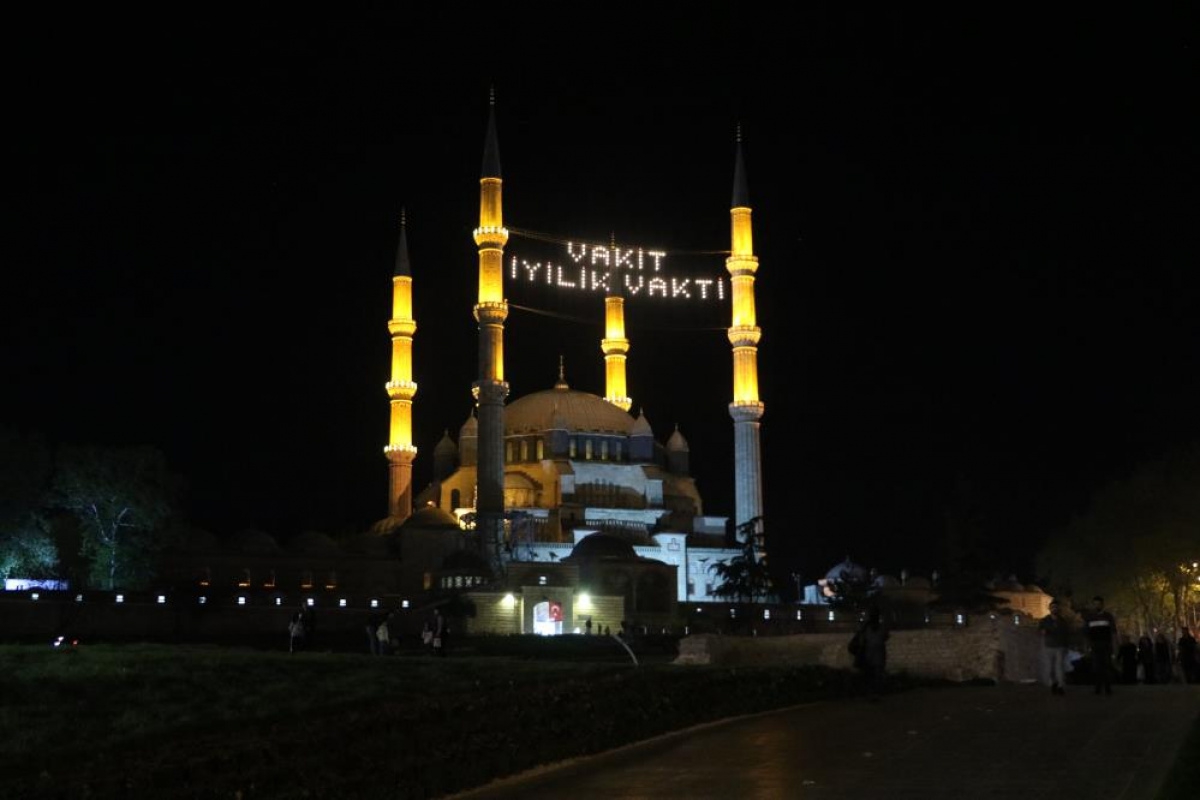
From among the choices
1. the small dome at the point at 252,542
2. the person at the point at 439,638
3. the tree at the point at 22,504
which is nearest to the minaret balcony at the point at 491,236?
the small dome at the point at 252,542

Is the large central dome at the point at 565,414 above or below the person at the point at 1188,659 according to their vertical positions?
above

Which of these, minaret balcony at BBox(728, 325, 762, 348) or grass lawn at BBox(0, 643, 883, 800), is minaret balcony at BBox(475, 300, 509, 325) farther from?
grass lawn at BBox(0, 643, 883, 800)

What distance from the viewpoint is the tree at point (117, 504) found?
156 feet

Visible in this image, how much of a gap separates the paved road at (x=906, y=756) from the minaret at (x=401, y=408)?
5077 cm

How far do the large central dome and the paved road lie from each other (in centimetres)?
5260

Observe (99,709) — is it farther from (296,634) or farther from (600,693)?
(296,634)

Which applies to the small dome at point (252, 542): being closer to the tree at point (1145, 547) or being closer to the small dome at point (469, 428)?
the small dome at point (469, 428)

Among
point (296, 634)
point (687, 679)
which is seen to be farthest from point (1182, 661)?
point (296, 634)

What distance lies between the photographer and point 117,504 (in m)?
47.9

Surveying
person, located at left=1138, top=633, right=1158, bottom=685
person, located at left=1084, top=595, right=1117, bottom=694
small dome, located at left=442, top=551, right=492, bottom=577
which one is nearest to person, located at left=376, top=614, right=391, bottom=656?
person, located at left=1138, top=633, right=1158, bottom=685

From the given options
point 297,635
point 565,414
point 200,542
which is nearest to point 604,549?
point 565,414

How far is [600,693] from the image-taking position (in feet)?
51.3

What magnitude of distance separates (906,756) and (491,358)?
4741 centimetres

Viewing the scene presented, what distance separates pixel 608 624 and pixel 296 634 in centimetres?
2659
